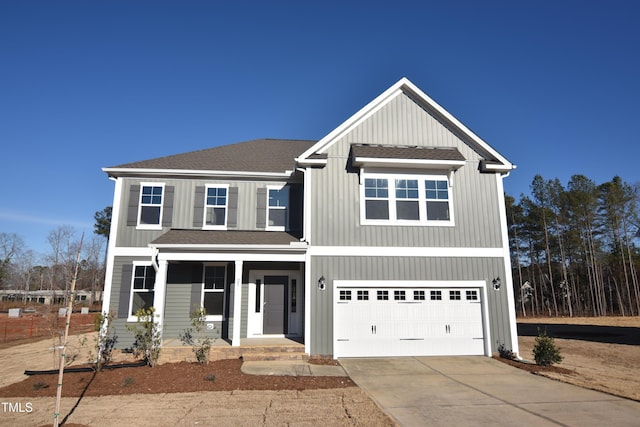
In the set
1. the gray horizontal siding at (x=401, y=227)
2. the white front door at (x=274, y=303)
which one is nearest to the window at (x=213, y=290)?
the white front door at (x=274, y=303)

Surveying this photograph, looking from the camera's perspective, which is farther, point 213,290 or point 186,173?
point 186,173

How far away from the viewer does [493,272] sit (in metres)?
12.2

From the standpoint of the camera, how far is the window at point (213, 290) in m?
13.0

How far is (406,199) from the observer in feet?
40.7

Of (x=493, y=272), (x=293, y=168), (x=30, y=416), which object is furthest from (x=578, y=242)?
(x=30, y=416)

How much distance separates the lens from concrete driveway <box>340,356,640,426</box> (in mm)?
6289

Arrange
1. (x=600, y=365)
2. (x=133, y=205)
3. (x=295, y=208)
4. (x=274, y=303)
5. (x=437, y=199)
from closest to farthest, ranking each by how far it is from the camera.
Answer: (x=600, y=365) < (x=437, y=199) < (x=133, y=205) < (x=274, y=303) < (x=295, y=208)

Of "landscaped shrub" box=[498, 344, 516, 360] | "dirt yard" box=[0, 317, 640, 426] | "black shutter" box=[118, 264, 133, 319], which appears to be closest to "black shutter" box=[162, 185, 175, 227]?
"black shutter" box=[118, 264, 133, 319]

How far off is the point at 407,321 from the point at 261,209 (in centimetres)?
634

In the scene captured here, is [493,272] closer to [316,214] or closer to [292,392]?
[316,214]

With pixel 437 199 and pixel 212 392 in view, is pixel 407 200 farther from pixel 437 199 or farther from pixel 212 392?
pixel 212 392

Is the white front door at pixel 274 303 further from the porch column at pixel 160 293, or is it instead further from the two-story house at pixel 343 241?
the porch column at pixel 160 293

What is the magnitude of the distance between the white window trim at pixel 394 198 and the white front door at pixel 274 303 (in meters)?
3.67

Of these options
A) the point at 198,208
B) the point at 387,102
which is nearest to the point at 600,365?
the point at 387,102
